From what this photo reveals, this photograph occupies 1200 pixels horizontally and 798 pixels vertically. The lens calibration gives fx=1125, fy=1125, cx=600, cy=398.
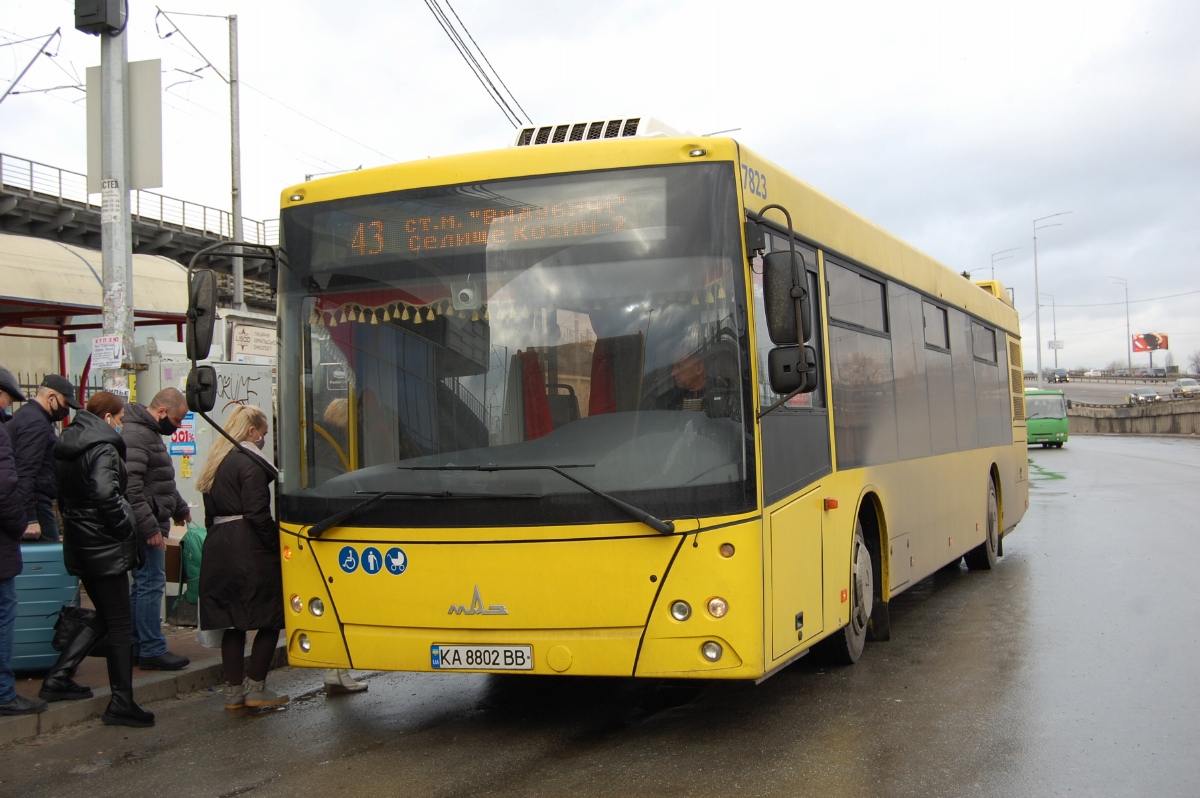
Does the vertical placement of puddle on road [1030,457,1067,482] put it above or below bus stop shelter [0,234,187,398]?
below

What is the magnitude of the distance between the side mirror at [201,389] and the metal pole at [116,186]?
3138 mm

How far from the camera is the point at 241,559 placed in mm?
6828

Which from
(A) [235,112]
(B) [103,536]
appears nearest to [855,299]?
(B) [103,536]

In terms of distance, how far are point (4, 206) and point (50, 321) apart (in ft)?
84.4

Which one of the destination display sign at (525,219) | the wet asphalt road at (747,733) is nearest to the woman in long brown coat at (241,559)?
the wet asphalt road at (747,733)

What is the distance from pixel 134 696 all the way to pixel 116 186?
4290mm

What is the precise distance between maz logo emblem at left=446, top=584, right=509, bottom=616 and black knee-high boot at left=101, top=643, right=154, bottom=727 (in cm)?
226

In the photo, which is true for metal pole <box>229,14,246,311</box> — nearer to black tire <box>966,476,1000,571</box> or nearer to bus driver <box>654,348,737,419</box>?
black tire <box>966,476,1000,571</box>

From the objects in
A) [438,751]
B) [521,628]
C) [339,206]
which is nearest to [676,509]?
[521,628]

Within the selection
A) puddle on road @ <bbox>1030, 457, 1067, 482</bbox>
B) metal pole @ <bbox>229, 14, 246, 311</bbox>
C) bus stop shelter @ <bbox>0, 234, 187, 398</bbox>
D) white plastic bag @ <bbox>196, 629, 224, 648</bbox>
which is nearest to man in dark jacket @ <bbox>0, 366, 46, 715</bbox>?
white plastic bag @ <bbox>196, 629, 224, 648</bbox>

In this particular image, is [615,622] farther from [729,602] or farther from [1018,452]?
[1018,452]

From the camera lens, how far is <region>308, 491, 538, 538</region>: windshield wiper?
18.4 feet

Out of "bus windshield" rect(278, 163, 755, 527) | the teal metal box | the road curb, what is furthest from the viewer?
the teal metal box

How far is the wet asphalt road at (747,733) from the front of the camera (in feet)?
17.3
